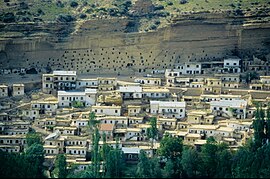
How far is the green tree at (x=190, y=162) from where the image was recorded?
4281 centimetres

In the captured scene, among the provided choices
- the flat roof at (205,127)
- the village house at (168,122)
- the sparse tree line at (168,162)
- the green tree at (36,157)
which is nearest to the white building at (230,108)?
the flat roof at (205,127)

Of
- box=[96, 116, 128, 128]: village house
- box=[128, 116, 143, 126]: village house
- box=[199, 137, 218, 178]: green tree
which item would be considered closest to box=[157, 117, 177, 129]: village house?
box=[128, 116, 143, 126]: village house

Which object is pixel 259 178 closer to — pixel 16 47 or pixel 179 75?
pixel 179 75

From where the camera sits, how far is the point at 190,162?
4281cm

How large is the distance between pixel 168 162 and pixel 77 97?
8.48 m

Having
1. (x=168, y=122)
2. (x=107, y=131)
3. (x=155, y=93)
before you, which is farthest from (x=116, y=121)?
(x=155, y=93)

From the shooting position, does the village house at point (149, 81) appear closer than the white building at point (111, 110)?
No

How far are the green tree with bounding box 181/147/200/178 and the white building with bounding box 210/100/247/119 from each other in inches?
221

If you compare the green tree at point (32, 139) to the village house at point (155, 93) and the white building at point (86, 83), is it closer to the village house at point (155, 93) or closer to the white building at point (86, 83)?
the white building at point (86, 83)

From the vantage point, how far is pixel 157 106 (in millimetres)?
48406

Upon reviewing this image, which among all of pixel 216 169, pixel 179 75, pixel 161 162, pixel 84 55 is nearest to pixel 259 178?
pixel 216 169

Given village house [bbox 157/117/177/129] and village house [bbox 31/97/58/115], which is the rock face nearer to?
village house [bbox 31/97/58/115]

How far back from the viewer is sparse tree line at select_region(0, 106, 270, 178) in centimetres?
4178

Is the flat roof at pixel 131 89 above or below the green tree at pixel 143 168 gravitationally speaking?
above
